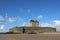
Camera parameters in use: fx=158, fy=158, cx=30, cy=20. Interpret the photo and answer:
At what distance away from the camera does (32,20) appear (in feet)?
343

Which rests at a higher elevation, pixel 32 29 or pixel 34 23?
pixel 34 23

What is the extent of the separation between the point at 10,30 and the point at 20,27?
7.26 m

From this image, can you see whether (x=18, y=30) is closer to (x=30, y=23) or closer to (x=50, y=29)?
(x=30, y=23)

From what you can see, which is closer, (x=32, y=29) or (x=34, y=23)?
(x=32, y=29)

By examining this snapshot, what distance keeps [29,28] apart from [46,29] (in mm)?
12580

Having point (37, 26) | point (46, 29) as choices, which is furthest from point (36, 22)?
point (46, 29)

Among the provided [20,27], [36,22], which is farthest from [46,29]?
[20,27]

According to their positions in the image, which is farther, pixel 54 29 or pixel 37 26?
pixel 54 29

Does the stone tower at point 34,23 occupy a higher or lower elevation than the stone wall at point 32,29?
higher

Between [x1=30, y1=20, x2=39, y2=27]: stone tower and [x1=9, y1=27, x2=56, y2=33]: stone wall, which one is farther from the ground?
[x1=30, y1=20, x2=39, y2=27]: stone tower

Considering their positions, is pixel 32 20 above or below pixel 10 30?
above

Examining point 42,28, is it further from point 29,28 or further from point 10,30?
point 10,30

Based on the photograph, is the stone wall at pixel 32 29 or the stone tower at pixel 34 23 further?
the stone tower at pixel 34 23

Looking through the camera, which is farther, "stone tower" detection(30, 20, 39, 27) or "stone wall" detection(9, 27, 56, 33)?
"stone tower" detection(30, 20, 39, 27)
